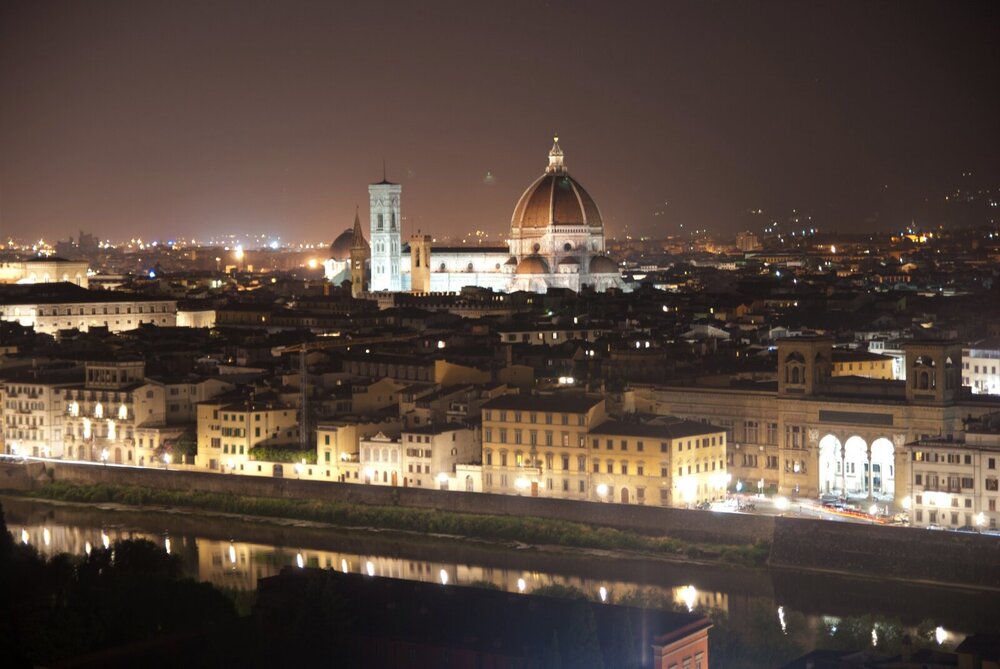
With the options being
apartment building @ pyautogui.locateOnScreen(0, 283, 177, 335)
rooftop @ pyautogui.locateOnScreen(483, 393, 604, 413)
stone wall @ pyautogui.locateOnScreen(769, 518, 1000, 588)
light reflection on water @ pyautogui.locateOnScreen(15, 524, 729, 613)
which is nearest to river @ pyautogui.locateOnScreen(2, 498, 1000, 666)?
light reflection on water @ pyautogui.locateOnScreen(15, 524, 729, 613)

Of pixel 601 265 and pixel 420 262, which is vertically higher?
pixel 420 262

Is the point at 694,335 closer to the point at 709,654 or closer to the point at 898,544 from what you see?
the point at 898,544

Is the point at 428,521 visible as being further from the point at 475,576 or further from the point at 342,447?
the point at 475,576

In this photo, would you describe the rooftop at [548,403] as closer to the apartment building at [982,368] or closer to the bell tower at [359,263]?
the apartment building at [982,368]

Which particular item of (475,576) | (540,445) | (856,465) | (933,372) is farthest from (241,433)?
(933,372)

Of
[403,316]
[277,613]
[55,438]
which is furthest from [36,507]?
[403,316]

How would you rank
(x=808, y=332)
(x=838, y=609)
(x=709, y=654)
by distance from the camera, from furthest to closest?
(x=808, y=332) → (x=838, y=609) → (x=709, y=654)
